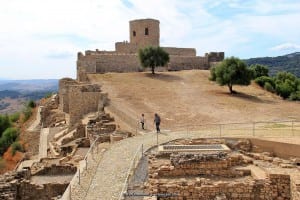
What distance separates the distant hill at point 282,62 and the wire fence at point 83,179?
97.9 m

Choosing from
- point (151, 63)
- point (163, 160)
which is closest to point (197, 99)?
point (151, 63)

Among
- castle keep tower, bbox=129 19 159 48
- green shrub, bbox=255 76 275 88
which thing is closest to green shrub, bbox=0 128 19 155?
castle keep tower, bbox=129 19 159 48

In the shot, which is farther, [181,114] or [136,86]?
[136,86]

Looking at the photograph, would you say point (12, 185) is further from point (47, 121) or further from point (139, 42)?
point (139, 42)

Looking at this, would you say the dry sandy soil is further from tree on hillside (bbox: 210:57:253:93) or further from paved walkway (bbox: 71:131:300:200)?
paved walkway (bbox: 71:131:300:200)

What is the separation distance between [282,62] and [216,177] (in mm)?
115302

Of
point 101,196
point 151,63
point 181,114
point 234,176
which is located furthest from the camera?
point 151,63

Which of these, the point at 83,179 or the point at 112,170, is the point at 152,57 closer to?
the point at 112,170

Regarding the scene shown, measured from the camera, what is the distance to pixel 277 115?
93.9 feet

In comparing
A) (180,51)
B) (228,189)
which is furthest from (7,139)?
(228,189)

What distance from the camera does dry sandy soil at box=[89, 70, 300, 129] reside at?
27625 millimetres

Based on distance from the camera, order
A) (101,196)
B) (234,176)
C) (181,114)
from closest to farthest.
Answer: (101,196)
(234,176)
(181,114)

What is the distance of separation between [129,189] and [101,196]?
76 centimetres

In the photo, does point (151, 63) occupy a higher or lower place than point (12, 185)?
higher
